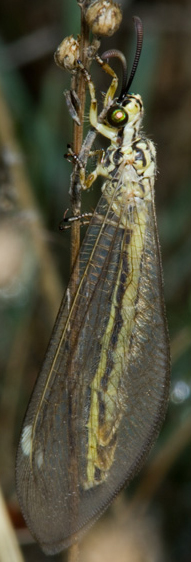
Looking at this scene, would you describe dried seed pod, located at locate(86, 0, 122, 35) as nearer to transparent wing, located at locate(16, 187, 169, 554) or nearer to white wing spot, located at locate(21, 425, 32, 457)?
transparent wing, located at locate(16, 187, 169, 554)

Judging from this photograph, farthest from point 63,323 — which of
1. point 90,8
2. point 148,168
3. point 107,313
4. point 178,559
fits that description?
point 178,559

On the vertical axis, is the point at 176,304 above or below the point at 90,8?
below

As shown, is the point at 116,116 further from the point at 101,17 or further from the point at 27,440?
the point at 27,440

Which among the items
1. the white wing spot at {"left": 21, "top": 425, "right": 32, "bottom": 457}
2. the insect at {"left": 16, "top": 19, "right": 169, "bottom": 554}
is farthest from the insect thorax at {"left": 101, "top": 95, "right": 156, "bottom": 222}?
the white wing spot at {"left": 21, "top": 425, "right": 32, "bottom": 457}

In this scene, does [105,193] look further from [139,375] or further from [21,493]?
[21,493]

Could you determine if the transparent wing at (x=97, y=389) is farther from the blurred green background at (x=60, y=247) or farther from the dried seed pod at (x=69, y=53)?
the blurred green background at (x=60, y=247)
